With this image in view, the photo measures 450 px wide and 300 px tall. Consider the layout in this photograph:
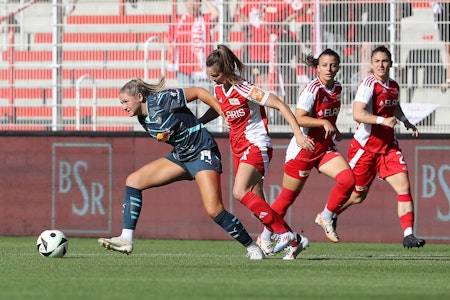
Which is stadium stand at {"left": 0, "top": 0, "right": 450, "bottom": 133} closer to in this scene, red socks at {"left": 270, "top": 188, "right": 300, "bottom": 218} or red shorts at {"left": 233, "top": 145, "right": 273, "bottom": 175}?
red socks at {"left": 270, "top": 188, "right": 300, "bottom": 218}

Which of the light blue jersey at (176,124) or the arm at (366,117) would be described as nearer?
the light blue jersey at (176,124)

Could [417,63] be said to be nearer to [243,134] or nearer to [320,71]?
[320,71]

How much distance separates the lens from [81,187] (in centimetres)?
1717

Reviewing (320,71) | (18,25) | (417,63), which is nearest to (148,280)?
(320,71)

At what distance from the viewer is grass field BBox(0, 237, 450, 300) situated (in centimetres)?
836

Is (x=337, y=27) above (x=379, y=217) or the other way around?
above

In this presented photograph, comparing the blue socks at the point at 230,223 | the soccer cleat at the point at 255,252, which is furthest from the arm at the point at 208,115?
the soccer cleat at the point at 255,252

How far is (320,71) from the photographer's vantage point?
12.9m

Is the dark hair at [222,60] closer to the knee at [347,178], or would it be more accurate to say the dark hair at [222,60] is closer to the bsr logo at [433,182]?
the knee at [347,178]

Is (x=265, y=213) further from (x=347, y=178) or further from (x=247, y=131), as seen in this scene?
(x=347, y=178)

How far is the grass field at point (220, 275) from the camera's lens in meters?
8.36

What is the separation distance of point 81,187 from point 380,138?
529 centimetres

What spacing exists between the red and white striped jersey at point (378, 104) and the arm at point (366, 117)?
71 millimetres

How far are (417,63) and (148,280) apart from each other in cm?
868
